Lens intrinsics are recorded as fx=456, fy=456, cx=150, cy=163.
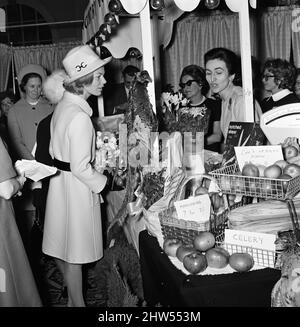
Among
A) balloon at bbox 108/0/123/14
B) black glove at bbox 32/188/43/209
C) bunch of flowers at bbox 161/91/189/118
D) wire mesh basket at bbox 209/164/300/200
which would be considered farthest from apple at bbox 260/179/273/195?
black glove at bbox 32/188/43/209

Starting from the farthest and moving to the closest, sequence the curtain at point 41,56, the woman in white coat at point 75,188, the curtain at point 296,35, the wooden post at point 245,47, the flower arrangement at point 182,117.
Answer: the curtain at point 41,56
the curtain at point 296,35
the wooden post at point 245,47
the woman in white coat at point 75,188
the flower arrangement at point 182,117

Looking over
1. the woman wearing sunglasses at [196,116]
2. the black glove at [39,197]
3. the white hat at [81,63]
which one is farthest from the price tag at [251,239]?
the black glove at [39,197]

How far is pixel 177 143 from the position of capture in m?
2.50

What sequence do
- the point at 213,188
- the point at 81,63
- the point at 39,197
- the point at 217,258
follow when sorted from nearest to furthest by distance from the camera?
the point at 217,258 < the point at 213,188 < the point at 81,63 < the point at 39,197

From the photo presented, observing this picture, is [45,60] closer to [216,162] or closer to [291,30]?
[291,30]

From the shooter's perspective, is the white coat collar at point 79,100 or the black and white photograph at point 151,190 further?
the white coat collar at point 79,100

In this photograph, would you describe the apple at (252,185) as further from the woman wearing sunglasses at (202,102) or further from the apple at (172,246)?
the woman wearing sunglasses at (202,102)

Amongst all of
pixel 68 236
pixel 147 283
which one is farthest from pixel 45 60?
pixel 147 283

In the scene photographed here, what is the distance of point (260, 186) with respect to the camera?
186 centimetres

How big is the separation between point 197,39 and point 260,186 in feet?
20.1

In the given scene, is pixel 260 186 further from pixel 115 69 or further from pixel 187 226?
pixel 115 69

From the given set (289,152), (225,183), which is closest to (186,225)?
(225,183)

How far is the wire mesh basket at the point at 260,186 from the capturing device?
181 centimetres

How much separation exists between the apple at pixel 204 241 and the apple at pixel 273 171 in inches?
13.4
